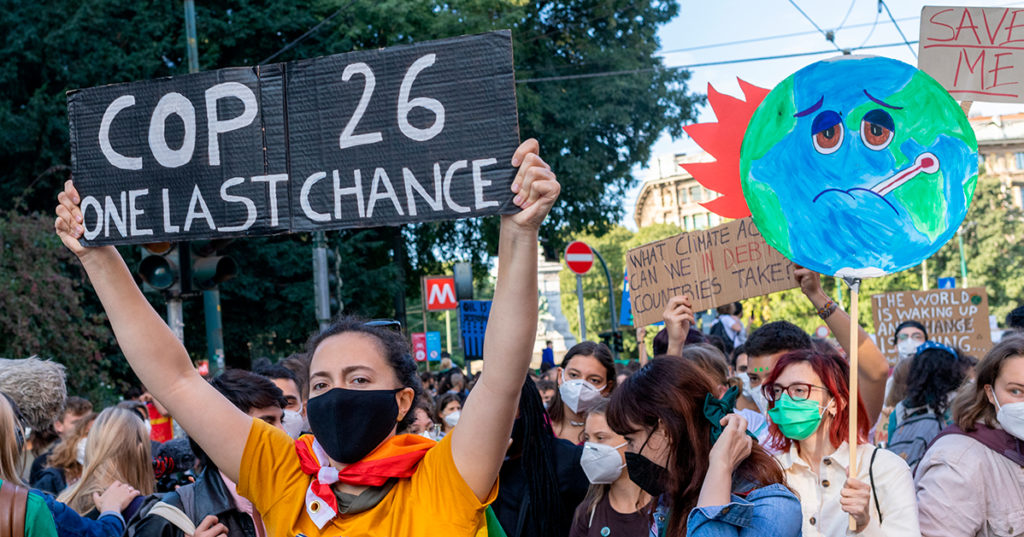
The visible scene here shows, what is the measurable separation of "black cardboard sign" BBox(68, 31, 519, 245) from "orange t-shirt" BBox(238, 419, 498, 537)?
640 millimetres

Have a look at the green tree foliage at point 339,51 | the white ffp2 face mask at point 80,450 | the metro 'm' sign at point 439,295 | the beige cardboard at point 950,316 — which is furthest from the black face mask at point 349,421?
the metro 'm' sign at point 439,295

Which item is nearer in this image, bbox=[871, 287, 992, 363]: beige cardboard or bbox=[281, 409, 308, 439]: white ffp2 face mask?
bbox=[281, 409, 308, 439]: white ffp2 face mask

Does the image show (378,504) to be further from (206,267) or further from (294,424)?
(206,267)

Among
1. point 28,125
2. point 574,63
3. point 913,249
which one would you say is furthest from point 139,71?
point 913,249

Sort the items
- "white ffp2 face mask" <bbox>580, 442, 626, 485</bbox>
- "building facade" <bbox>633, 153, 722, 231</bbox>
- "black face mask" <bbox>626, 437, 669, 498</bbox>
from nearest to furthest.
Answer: "black face mask" <bbox>626, 437, 669, 498</bbox>
"white ffp2 face mask" <bbox>580, 442, 626, 485</bbox>
"building facade" <bbox>633, 153, 722, 231</bbox>

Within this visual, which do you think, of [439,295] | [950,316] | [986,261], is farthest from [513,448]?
[986,261]

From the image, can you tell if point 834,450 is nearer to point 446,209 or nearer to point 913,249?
point 913,249

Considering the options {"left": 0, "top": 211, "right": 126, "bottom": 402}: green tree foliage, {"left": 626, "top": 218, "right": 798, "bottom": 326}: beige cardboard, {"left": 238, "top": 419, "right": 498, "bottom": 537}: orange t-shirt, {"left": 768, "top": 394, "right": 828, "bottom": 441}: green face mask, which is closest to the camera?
{"left": 238, "top": 419, "right": 498, "bottom": 537}: orange t-shirt

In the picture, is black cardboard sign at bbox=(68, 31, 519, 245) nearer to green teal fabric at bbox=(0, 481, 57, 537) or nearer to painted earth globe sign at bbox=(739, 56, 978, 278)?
green teal fabric at bbox=(0, 481, 57, 537)

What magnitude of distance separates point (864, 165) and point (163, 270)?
667 centimetres

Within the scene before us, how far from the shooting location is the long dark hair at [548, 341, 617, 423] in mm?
5559

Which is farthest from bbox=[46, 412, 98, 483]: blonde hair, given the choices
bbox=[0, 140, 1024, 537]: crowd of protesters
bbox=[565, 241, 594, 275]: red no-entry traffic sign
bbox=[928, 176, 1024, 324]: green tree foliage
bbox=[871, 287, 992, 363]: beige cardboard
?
bbox=[928, 176, 1024, 324]: green tree foliage

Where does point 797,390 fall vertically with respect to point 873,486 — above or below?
above

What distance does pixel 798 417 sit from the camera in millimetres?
3902
